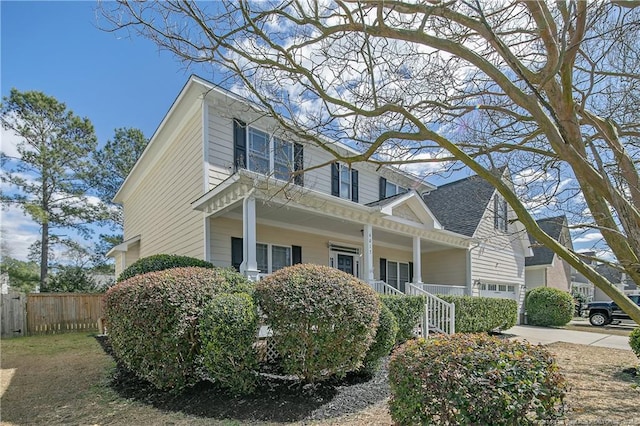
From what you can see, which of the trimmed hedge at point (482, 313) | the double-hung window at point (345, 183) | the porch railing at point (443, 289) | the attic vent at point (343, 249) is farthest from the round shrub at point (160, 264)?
the porch railing at point (443, 289)

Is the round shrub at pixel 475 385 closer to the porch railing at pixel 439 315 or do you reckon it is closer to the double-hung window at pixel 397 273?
the porch railing at pixel 439 315

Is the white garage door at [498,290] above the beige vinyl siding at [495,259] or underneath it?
underneath

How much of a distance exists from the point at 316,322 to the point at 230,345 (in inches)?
45.8

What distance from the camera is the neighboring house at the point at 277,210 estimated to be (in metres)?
8.57

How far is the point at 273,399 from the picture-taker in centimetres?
492

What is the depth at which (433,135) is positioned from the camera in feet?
11.7

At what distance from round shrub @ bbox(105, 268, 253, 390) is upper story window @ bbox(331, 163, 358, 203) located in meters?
7.66

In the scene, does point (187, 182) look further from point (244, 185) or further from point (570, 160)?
point (570, 160)

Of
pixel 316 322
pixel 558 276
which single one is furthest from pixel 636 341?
pixel 558 276

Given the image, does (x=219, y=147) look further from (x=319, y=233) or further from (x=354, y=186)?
(x=354, y=186)

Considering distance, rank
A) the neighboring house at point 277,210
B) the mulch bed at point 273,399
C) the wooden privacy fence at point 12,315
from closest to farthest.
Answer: the mulch bed at point 273,399, the neighboring house at point 277,210, the wooden privacy fence at point 12,315

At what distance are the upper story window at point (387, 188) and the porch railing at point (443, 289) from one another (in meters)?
3.95

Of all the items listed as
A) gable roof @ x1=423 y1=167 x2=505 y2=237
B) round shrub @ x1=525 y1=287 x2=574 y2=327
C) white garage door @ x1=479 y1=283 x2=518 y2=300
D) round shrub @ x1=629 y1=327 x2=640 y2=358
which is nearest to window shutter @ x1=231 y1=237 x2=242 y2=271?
round shrub @ x1=629 y1=327 x2=640 y2=358

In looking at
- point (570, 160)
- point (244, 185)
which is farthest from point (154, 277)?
point (570, 160)
